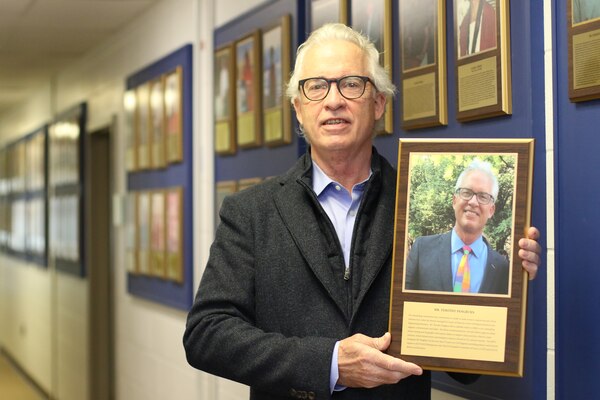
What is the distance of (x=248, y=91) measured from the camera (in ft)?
11.3

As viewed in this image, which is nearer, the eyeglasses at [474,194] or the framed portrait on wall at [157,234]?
the eyeglasses at [474,194]

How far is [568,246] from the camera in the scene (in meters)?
1.78

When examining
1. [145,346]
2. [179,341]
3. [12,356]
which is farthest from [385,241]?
[12,356]

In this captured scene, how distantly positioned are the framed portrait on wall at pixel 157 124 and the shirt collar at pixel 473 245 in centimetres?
311

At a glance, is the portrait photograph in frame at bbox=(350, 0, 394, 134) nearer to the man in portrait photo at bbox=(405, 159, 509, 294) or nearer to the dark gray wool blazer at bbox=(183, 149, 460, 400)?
the dark gray wool blazer at bbox=(183, 149, 460, 400)

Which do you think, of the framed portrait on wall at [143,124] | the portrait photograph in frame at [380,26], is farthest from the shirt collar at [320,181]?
the framed portrait on wall at [143,124]

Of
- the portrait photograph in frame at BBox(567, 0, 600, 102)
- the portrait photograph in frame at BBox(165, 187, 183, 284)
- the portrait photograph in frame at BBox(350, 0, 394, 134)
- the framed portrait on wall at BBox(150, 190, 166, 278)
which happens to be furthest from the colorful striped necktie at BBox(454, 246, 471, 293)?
the framed portrait on wall at BBox(150, 190, 166, 278)

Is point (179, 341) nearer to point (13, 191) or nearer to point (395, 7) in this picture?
point (395, 7)

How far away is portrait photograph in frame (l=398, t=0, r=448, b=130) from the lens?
2.17 m

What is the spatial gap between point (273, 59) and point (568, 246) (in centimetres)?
173

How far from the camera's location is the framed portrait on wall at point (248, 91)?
333cm

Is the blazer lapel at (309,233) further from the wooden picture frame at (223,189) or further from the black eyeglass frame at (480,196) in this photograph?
the wooden picture frame at (223,189)

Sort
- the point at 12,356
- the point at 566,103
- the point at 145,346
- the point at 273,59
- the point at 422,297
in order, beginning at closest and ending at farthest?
the point at 422,297
the point at 566,103
the point at 273,59
the point at 145,346
the point at 12,356

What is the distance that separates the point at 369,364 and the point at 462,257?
0.28m
